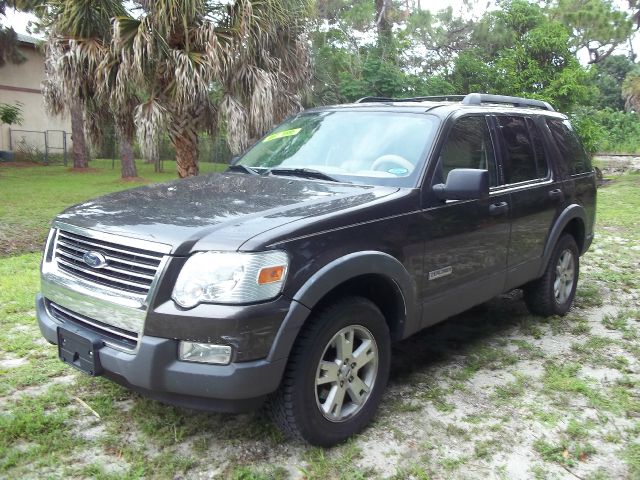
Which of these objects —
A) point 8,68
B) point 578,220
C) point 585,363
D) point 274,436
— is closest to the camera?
point 274,436

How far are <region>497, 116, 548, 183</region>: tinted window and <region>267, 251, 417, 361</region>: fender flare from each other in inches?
62.7

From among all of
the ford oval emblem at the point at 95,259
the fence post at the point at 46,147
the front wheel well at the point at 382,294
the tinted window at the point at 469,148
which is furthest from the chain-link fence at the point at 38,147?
the front wheel well at the point at 382,294

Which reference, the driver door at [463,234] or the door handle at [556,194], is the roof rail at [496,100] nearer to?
the driver door at [463,234]

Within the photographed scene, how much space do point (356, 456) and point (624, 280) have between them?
196 inches

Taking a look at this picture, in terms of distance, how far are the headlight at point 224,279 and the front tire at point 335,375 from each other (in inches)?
16.3

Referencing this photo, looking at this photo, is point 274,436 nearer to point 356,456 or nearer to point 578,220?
point 356,456

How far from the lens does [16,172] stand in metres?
22.7

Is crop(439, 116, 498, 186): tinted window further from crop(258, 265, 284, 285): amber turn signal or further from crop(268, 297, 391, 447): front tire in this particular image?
crop(258, 265, 284, 285): amber turn signal

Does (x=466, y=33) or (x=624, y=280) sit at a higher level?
(x=466, y=33)

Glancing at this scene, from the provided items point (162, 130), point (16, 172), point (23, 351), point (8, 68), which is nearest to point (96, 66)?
point (162, 130)

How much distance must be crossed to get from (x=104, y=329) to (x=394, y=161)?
2019 mm

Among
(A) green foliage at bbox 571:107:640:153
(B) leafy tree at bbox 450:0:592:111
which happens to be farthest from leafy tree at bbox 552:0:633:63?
(B) leafy tree at bbox 450:0:592:111

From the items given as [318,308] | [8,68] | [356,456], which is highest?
[8,68]

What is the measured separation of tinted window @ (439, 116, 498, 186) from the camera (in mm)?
4039
